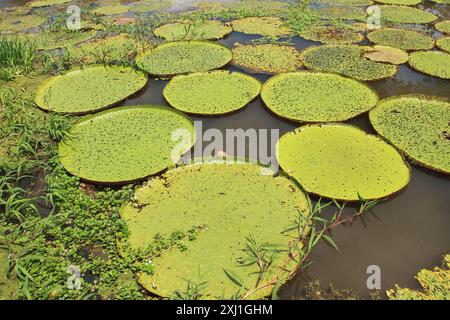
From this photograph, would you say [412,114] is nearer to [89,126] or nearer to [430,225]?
[430,225]

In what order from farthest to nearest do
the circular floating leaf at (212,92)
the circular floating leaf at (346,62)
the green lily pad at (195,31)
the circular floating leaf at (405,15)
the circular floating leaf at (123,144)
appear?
the circular floating leaf at (405,15), the green lily pad at (195,31), the circular floating leaf at (346,62), the circular floating leaf at (212,92), the circular floating leaf at (123,144)

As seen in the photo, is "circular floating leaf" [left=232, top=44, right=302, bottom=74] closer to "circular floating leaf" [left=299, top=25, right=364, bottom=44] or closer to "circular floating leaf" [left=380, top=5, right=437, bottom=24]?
"circular floating leaf" [left=299, top=25, right=364, bottom=44]

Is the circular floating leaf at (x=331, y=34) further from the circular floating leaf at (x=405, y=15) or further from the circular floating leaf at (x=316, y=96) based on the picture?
the circular floating leaf at (x=316, y=96)

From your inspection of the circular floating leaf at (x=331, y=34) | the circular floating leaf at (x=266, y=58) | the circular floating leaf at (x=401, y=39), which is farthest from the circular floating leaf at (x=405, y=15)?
the circular floating leaf at (x=266, y=58)

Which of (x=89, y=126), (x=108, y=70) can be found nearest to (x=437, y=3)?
(x=108, y=70)

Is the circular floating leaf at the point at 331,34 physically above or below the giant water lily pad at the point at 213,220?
above

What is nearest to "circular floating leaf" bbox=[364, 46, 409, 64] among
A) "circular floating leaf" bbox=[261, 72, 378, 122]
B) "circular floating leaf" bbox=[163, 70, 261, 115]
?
"circular floating leaf" bbox=[261, 72, 378, 122]
